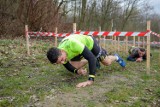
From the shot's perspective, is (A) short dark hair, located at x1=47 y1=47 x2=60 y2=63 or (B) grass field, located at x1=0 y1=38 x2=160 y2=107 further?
(A) short dark hair, located at x1=47 y1=47 x2=60 y2=63

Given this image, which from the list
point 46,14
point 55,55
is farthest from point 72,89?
point 46,14

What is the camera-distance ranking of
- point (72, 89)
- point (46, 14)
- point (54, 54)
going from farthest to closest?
point (46, 14) < point (72, 89) < point (54, 54)

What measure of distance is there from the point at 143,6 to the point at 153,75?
28383 mm

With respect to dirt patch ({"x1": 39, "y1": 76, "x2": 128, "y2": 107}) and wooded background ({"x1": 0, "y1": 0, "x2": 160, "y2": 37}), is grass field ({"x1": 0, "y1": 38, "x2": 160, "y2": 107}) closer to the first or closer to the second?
dirt patch ({"x1": 39, "y1": 76, "x2": 128, "y2": 107})

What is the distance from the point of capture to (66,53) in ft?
14.9

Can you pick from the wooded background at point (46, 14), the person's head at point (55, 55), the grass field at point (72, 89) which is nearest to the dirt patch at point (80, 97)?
the grass field at point (72, 89)

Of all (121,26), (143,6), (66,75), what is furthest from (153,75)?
(143,6)

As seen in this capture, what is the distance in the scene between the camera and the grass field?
4047mm

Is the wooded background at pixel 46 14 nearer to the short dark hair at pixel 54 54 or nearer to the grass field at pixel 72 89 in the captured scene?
the grass field at pixel 72 89

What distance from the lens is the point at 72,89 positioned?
459cm

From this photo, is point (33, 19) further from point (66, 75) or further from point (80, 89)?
point (80, 89)

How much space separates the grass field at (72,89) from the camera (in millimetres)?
4047

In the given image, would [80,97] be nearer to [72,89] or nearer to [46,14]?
[72,89]

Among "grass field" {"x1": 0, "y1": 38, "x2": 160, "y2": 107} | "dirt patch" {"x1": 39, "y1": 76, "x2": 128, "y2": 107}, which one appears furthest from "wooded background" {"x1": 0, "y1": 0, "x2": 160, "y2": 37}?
"dirt patch" {"x1": 39, "y1": 76, "x2": 128, "y2": 107}
